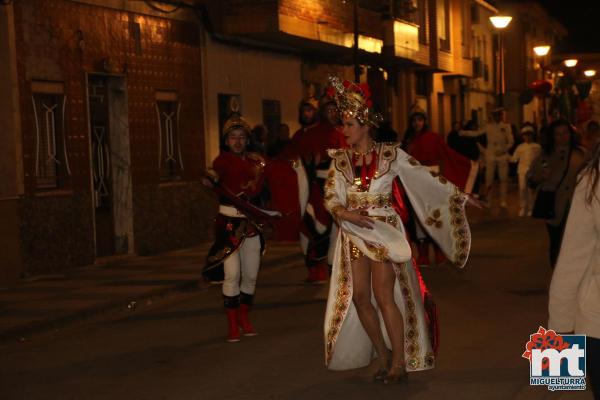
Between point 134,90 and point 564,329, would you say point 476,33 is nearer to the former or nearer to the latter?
point 134,90

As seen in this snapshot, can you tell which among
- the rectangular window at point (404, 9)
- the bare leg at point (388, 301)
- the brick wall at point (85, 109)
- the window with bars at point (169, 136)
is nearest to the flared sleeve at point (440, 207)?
the bare leg at point (388, 301)

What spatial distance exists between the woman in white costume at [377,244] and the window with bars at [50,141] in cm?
821

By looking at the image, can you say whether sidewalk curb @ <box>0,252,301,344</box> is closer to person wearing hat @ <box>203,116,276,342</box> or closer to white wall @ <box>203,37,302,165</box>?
person wearing hat @ <box>203,116,276,342</box>

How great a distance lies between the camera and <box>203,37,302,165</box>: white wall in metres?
20.4

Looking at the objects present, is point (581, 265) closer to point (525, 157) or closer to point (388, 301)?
point (388, 301)

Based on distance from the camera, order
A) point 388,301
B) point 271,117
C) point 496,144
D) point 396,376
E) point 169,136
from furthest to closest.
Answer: point 496,144
point 271,117
point 169,136
point 396,376
point 388,301

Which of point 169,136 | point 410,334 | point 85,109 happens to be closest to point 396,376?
point 410,334

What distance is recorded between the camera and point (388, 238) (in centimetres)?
746

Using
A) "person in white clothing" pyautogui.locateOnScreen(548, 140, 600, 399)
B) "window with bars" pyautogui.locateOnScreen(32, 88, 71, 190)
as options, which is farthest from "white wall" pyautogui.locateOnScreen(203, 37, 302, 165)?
"person in white clothing" pyautogui.locateOnScreen(548, 140, 600, 399)

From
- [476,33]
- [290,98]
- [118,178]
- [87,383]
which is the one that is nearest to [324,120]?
[87,383]

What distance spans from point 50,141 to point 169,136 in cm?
375

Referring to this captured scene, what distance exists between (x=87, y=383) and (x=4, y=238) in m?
6.37

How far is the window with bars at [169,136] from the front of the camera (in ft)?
61.4

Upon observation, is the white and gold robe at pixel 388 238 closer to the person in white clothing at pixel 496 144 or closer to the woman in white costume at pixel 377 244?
the woman in white costume at pixel 377 244
